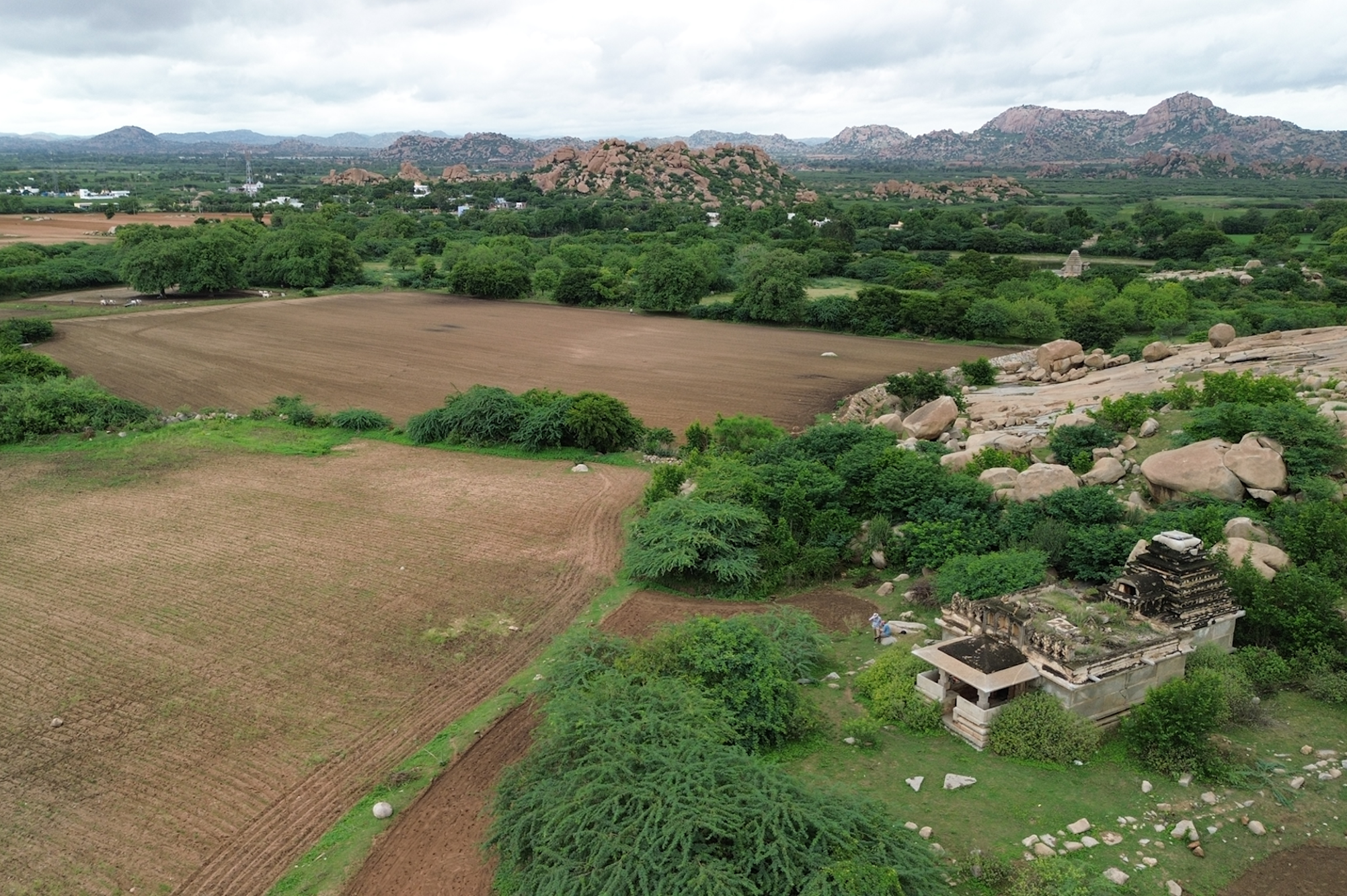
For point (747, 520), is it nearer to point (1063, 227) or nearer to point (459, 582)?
point (459, 582)

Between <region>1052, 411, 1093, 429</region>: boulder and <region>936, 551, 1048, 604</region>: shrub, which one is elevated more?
<region>1052, 411, 1093, 429</region>: boulder

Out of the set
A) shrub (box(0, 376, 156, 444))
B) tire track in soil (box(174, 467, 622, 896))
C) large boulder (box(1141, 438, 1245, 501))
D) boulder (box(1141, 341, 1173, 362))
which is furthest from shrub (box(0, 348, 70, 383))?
boulder (box(1141, 341, 1173, 362))

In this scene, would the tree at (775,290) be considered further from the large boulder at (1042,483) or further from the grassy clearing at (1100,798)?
the grassy clearing at (1100,798)

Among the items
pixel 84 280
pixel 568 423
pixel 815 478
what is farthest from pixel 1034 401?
pixel 84 280

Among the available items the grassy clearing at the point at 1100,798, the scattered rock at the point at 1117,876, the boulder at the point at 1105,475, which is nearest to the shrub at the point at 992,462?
the boulder at the point at 1105,475

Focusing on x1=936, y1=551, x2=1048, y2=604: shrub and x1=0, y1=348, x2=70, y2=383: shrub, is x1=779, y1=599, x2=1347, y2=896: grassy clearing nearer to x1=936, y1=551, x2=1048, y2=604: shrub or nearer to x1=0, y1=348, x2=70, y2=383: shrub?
x1=936, y1=551, x2=1048, y2=604: shrub

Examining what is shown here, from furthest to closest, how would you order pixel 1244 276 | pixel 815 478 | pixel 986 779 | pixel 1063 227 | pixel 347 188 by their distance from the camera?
pixel 347 188 < pixel 1063 227 < pixel 1244 276 < pixel 815 478 < pixel 986 779
